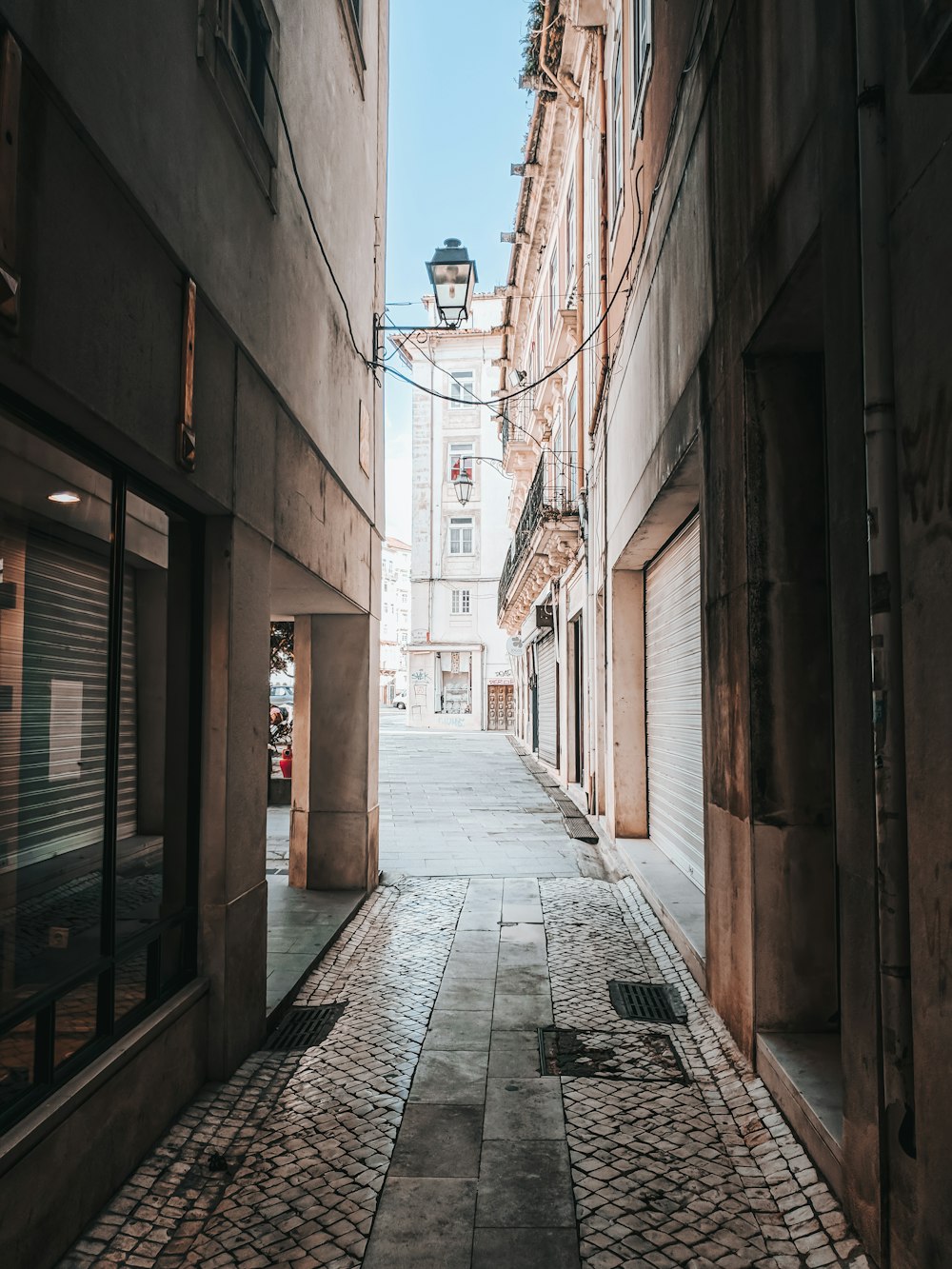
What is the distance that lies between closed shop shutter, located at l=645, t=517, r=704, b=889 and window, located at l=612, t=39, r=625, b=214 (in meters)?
4.73

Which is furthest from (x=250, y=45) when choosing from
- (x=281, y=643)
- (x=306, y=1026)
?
(x=281, y=643)

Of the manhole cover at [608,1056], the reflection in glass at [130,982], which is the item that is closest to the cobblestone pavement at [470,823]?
the manhole cover at [608,1056]

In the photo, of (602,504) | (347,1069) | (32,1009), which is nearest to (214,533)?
(32,1009)

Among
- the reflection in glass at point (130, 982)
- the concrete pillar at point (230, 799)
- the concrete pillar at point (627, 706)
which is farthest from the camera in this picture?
the concrete pillar at point (627, 706)

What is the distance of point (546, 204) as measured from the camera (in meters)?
21.5

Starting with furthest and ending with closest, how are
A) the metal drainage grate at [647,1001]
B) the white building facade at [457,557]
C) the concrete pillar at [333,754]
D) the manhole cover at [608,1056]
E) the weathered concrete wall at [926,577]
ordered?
1. the white building facade at [457,557]
2. the concrete pillar at [333,754]
3. the metal drainage grate at [647,1001]
4. the manhole cover at [608,1056]
5. the weathered concrete wall at [926,577]

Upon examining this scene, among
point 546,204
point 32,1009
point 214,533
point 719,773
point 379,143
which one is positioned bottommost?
point 32,1009

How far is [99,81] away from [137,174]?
38cm

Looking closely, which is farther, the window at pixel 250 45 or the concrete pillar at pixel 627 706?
the concrete pillar at pixel 627 706

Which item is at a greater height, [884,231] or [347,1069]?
[884,231]

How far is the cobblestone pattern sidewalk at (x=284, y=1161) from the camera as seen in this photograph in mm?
3504

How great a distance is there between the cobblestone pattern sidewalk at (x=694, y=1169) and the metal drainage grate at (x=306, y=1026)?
1422 mm

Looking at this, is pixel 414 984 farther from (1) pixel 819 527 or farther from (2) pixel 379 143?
(2) pixel 379 143

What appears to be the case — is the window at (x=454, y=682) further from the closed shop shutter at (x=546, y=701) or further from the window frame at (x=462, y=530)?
the closed shop shutter at (x=546, y=701)
